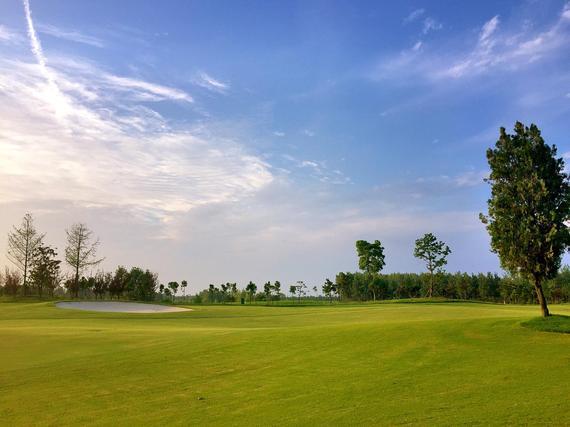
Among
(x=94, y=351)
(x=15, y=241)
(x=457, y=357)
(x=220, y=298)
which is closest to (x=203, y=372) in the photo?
(x=94, y=351)

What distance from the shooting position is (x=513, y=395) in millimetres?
11367

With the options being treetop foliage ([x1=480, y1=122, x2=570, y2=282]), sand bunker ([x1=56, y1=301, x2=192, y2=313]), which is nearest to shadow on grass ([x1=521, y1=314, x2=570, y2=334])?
treetop foliage ([x1=480, y1=122, x2=570, y2=282])

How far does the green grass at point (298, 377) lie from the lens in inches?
411

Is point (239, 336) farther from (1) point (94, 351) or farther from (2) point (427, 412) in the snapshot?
(2) point (427, 412)

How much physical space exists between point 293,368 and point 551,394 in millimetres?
7492

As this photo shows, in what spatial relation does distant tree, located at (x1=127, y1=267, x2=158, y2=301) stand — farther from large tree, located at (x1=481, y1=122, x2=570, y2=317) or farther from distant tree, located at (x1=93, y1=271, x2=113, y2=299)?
large tree, located at (x1=481, y1=122, x2=570, y2=317)

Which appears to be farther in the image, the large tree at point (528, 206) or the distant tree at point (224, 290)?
the distant tree at point (224, 290)

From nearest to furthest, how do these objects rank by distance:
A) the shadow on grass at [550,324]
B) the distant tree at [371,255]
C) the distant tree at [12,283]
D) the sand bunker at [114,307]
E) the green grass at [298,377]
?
the green grass at [298,377] < the shadow on grass at [550,324] < the sand bunker at [114,307] < the distant tree at [12,283] < the distant tree at [371,255]

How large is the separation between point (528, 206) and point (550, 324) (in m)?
5.92

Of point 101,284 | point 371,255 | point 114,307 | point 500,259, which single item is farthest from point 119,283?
point 500,259

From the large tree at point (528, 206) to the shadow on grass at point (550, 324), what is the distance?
194 centimetres

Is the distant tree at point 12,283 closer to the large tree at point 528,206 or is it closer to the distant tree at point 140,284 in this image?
the distant tree at point 140,284

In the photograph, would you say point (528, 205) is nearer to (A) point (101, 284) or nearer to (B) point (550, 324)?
(B) point (550, 324)

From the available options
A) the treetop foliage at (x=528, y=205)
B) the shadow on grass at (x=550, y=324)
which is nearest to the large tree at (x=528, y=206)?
the treetop foliage at (x=528, y=205)
